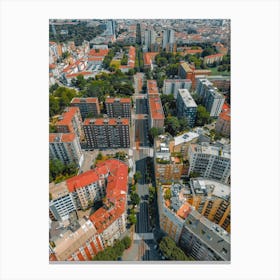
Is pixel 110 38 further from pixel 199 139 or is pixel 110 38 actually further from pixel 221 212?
pixel 221 212

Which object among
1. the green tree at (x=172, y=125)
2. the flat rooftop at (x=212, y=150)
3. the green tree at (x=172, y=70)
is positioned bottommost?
the flat rooftop at (x=212, y=150)

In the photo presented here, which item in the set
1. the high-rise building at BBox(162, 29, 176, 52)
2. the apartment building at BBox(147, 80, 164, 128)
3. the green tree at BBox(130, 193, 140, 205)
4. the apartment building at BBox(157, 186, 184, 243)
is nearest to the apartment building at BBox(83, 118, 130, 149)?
the apartment building at BBox(147, 80, 164, 128)

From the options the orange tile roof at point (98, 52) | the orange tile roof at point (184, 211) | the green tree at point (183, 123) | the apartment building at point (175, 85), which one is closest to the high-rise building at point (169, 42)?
the orange tile roof at point (98, 52)

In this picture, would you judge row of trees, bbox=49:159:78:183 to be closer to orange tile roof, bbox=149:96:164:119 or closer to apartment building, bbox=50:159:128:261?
apartment building, bbox=50:159:128:261

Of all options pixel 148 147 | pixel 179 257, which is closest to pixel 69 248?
pixel 179 257

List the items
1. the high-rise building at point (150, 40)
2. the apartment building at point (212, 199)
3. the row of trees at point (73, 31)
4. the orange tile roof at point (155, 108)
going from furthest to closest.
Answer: the high-rise building at point (150, 40) → the orange tile roof at point (155, 108) → the row of trees at point (73, 31) → the apartment building at point (212, 199)

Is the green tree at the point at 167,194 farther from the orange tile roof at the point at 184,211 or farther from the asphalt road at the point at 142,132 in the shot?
the asphalt road at the point at 142,132
